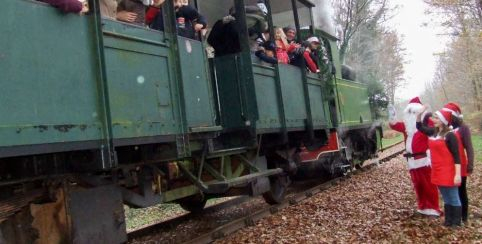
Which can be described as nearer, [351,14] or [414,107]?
[414,107]

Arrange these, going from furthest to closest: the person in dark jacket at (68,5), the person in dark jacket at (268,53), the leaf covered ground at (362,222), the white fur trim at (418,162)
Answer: the person in dark jacket at (268,53) < the white fur trim at (418,162) < the leaf covered ground at (362,222) < the person in dark jacket at (68,5)

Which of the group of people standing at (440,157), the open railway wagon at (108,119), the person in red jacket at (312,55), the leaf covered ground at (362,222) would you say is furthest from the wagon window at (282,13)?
the leaf covered ground at (362,222)

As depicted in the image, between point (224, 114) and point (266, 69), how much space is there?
0.95 m

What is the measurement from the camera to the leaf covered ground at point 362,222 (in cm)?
538

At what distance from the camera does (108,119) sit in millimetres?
3803

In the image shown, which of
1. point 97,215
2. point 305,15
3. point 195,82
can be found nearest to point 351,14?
point 305,15

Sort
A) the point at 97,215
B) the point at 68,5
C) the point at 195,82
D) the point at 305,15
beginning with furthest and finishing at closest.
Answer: the point at 305,15, the point at 195,82, the point at 97,215, the point at 68,5

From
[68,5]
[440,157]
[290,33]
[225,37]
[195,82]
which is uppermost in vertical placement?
[290,33]

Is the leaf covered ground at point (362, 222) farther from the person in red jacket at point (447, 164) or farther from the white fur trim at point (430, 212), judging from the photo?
the person in red jacket at point (447, 164)

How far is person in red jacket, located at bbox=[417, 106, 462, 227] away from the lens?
18.0ft

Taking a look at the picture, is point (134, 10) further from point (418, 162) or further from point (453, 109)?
point (418, 162)

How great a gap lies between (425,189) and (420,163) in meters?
0.34

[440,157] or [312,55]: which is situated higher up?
[312,55]

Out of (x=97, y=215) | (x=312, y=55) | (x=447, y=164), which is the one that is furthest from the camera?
(x=312, y=55)
